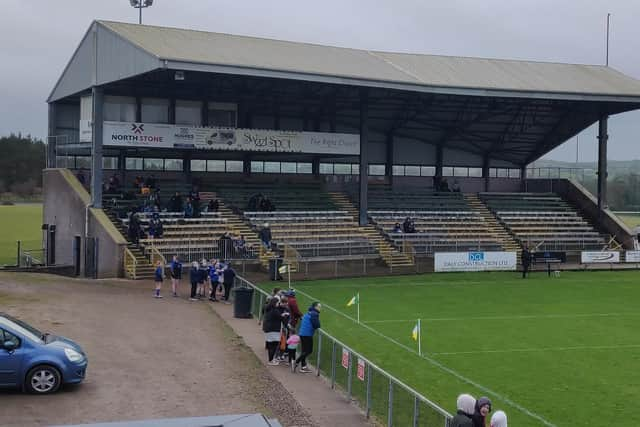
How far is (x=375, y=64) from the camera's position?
45188mm

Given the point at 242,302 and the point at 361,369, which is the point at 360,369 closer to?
the point at 361,369

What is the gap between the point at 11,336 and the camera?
1434 centimetres

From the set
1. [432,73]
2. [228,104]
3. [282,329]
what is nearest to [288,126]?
[228,104]

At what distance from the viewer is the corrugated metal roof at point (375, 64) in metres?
36.9

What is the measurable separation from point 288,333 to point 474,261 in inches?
921

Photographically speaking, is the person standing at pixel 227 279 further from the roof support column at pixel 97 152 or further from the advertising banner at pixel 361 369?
the advertising banner at pixel 361 369

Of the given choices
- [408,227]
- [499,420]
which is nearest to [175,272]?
[408,227]

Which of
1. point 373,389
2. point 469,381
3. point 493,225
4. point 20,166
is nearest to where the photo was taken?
point 373,389

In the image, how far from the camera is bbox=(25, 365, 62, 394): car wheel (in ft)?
47.2

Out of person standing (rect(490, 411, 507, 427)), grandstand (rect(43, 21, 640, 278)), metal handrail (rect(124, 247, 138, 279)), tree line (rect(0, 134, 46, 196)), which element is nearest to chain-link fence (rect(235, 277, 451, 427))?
person standing (rect(490, 411, 507, 427))

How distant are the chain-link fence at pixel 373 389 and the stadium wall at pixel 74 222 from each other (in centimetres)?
1873

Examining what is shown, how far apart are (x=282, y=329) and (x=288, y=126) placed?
31911 millimetres

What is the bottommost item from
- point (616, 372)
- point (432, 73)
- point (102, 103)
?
point (616, 372)

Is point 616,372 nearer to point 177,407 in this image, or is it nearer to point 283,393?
point 283,393
